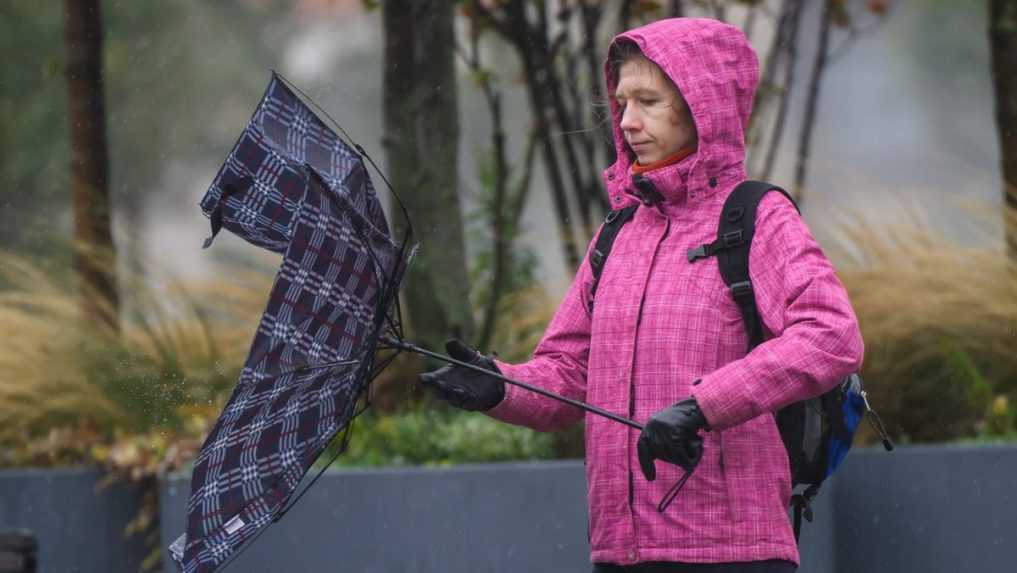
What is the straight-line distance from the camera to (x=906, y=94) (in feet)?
38.7

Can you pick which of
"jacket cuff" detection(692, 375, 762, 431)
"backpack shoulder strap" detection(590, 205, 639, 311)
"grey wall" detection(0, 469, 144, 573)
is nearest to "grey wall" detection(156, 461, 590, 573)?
"grey wall" detection(0, 469, 144, 573)

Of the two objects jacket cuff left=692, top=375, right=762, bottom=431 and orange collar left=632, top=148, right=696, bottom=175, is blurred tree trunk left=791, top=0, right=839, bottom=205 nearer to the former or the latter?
orange collar left=632, top=148, right=696, bottom=175

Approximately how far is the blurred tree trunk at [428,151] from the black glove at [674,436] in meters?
4.23

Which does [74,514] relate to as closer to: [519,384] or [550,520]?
[550,520]

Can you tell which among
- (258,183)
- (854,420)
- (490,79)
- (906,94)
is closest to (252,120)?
(258,183)

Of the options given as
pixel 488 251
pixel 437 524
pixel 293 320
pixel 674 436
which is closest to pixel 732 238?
pixel 674 436

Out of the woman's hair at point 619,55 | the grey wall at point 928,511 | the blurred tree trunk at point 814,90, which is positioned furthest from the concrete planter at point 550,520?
the blurred tree trunk at point 814,90

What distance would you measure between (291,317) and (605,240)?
72cm

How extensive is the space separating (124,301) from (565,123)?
2.29m

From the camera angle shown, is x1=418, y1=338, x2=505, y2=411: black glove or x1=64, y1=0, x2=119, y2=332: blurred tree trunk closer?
x1=418, y1=338, x2=505, y2=411: black glove

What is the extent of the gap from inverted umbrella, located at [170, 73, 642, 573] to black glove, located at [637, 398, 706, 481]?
0.79 feet

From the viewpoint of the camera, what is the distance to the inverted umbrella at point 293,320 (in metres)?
2.99

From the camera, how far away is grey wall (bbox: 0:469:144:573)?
6.68 m

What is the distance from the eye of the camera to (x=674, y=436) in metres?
2.72
